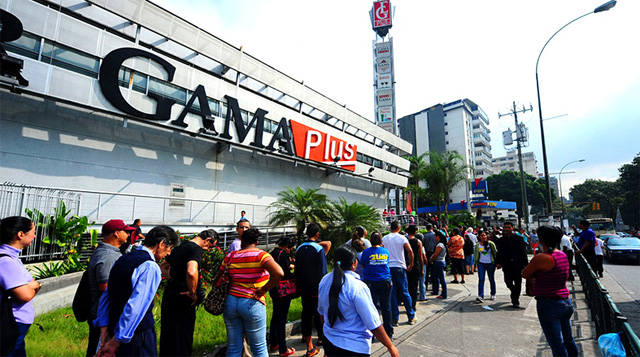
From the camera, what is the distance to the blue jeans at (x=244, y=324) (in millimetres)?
3123

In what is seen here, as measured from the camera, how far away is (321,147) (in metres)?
20.0

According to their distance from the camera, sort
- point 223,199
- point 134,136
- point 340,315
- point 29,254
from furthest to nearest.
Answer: point 223,199
point 134,136
point 29,254
point 340,315

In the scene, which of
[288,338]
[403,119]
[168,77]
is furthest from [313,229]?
[403,119]

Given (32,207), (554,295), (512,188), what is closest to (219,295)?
(554,295)

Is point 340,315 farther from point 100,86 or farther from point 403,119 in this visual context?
point 403,119

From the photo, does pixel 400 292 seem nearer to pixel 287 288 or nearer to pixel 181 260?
pixel 287 288

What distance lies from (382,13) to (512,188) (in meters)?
44.6

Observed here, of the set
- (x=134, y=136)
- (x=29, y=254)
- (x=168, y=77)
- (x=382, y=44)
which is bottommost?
(x=29, y=254)

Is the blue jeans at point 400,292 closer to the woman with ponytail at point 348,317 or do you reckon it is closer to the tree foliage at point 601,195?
the woman with ponytail at point 348,317

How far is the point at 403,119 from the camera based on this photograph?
75062 millimetres

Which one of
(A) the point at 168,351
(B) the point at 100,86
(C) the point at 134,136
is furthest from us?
(C) the point at 134,136

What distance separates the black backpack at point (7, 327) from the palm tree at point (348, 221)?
9.54 m

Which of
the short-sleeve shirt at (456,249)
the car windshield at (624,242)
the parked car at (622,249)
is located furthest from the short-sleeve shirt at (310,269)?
the car windshield at (624,242)

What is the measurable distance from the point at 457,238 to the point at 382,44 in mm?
31098
